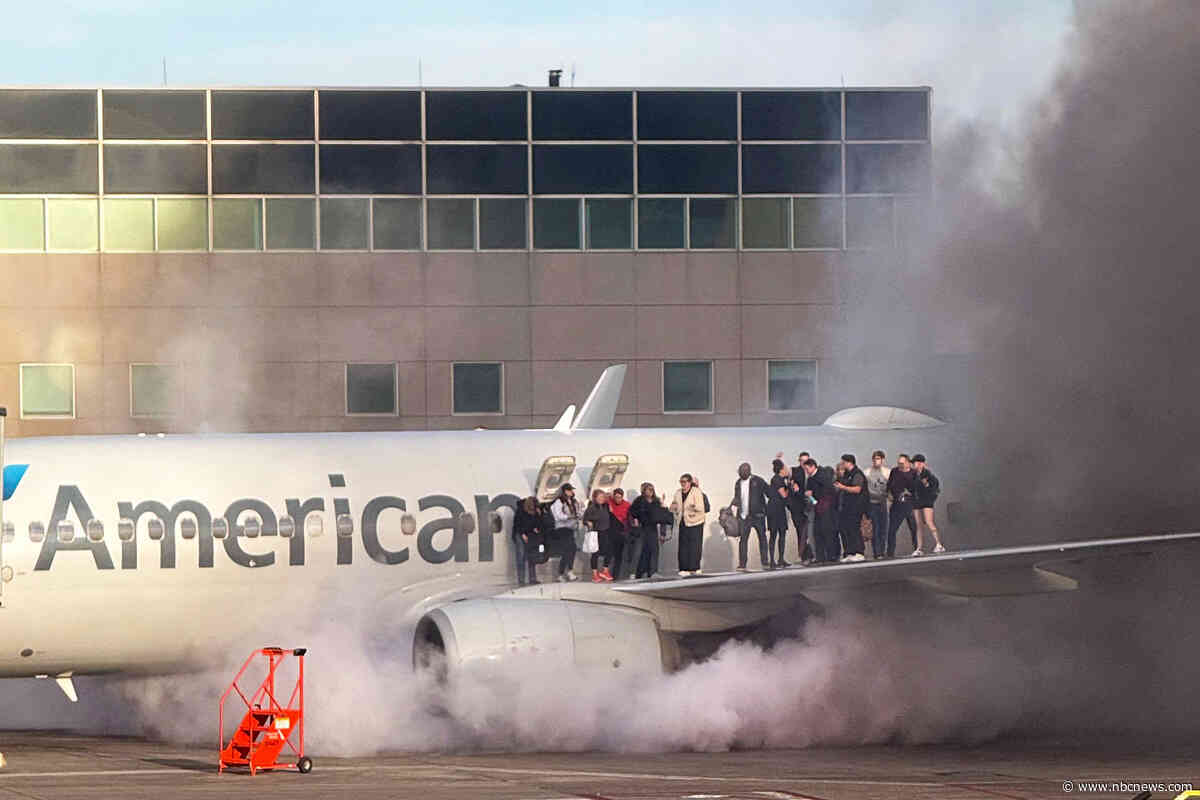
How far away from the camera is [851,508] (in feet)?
82.3

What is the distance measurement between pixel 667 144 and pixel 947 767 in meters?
22.0

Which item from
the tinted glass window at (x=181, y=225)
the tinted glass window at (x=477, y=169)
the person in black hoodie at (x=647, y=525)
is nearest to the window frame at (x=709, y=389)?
the tinted glass window at (x=477, y=169)

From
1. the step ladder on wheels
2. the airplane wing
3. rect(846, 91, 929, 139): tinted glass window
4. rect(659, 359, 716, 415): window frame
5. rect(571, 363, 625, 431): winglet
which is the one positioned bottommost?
the step ladder on wheels

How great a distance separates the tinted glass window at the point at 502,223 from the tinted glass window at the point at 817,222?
5.18m

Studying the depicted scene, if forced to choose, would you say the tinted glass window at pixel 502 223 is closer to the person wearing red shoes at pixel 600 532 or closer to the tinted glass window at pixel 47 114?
the tinted glass window at pixel 47 114

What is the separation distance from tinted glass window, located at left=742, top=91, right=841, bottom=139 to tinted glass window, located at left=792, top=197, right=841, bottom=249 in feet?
4.35

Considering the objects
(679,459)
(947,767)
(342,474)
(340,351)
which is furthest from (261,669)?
(340,351)

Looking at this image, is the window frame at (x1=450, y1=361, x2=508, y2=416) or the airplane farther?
the window frame at (x1=450, y1=361, x2=508, y2=416)

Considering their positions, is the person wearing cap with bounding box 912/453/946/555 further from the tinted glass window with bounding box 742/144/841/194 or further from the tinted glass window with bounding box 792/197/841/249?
the tinted glass window with bounding box 742/144/841/194

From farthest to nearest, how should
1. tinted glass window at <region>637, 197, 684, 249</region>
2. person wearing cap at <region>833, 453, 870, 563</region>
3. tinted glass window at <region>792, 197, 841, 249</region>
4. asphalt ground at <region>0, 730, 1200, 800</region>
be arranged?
tinted glass window at <region>792, 197, 841, 249</region> → tinted glass window at <region>637, 197, 684, 249</region> → person wearing cap at <region>833, 453, 870, 563</region> → asphalt ground at <region>0, 730, 1200, 800</region>

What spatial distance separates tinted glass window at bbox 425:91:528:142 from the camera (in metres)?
40.3

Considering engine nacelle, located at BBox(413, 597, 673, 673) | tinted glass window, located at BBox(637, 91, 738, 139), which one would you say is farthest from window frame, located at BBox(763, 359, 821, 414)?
engine nacelle, located at BBox(413, 597, 673, 673)

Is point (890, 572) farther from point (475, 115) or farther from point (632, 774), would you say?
point (475, 115)

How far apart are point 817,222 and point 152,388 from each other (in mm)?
12850
